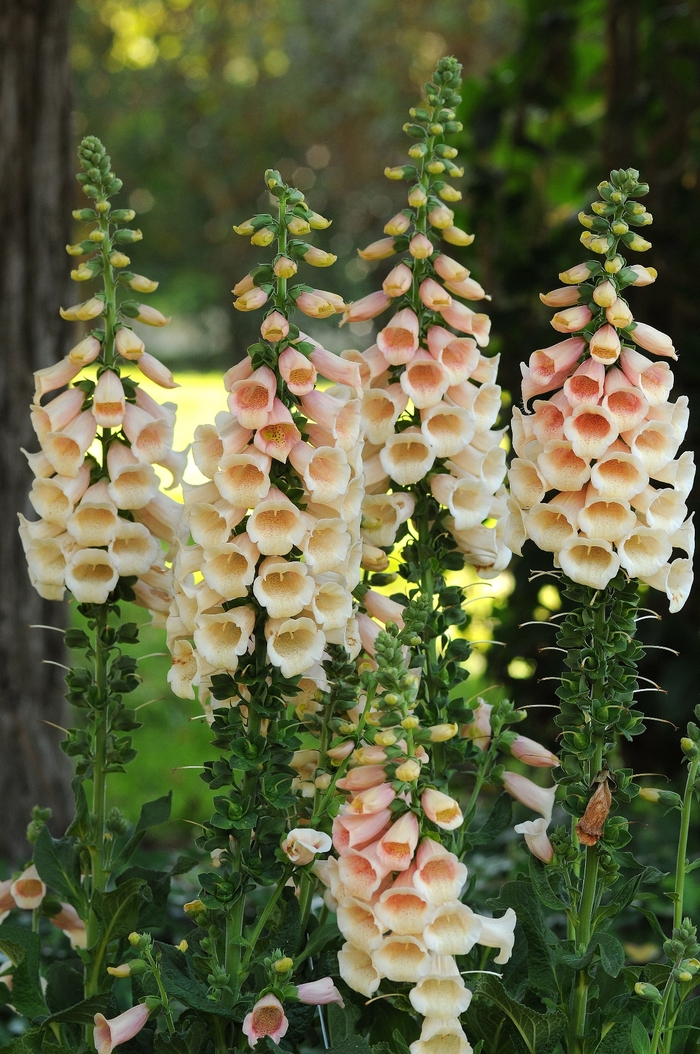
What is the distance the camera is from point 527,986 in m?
1.63

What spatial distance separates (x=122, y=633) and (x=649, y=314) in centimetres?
240

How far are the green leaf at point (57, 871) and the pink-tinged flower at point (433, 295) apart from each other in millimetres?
996

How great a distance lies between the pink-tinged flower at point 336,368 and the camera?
1.48 metres

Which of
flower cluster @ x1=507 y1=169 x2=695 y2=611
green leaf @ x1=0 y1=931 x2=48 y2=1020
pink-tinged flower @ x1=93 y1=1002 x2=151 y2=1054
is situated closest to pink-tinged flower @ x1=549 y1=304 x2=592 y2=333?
flower cluster @ x1=507 y1=169 x2=695 y2=611

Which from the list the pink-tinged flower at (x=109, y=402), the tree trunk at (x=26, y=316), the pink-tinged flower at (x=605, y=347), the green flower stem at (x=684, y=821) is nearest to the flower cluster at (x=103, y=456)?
the pink-tinged flower at (x=109, y=402)

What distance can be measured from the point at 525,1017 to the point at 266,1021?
34 centimetres

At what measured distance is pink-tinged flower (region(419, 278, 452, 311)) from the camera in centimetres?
159

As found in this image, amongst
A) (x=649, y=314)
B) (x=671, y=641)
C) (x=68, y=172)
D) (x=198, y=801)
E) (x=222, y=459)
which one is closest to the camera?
(x=222, y=459)

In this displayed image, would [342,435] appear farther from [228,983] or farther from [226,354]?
[226,354]

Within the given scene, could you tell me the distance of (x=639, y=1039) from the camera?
1.45 meters

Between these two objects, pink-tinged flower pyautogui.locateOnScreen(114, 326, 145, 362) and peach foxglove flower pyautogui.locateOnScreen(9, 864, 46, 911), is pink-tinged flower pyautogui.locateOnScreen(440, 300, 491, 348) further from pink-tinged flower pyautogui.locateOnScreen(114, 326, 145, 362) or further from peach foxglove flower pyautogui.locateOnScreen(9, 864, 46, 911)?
peach foxglove flower pyautogui.locateOnScreen(9, 864, 46, 911)

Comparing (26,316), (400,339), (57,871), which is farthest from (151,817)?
(26,316)

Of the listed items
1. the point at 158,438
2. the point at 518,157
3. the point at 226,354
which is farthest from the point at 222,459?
the point at 226,354

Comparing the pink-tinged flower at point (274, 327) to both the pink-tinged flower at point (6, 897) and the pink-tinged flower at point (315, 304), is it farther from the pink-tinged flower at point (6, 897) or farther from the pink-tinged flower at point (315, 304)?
the pink-tinged flower at point (6, 897)
